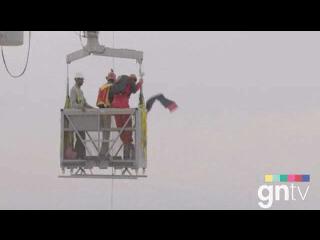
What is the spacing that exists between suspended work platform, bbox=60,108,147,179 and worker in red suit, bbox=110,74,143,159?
75 mm

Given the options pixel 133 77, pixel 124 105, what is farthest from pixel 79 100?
pixel 133 77

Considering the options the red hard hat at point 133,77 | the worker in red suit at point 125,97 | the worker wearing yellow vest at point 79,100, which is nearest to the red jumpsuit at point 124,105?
the worker in red suit at point 125,97

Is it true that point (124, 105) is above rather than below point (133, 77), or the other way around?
below

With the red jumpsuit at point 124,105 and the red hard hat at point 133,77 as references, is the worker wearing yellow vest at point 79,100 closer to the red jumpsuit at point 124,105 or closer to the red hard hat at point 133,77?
the red jumpsuit at point 124,105

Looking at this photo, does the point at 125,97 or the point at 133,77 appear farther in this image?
the point at 125,97

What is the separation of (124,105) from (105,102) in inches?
15.7

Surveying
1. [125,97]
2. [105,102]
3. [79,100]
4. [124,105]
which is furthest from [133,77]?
[79,100]

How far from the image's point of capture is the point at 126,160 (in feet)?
70.9

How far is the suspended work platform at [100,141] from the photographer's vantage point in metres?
21.6

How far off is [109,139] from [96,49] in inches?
79.8

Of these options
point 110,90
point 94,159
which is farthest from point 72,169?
point 110,90

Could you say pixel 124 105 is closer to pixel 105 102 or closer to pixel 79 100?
pixel 105 102

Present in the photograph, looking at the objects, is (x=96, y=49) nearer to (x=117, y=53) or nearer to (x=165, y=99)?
(x=117, y=53)

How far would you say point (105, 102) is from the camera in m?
21.7
